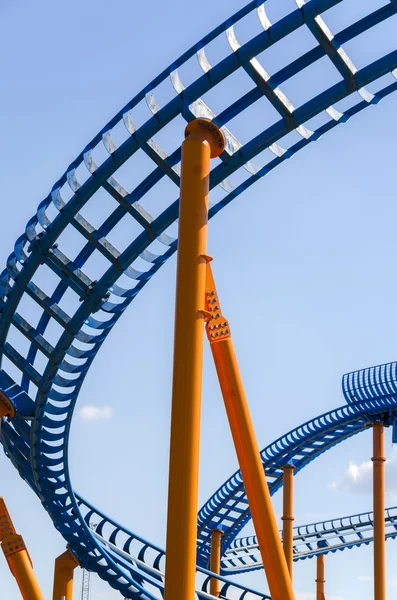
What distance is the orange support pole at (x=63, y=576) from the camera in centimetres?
1238

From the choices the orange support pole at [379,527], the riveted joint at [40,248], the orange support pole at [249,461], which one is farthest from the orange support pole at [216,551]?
the orange support pole at [249,461]

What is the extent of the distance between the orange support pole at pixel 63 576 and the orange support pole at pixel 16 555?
6.16ft

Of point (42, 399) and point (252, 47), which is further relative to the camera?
point (42, 399)

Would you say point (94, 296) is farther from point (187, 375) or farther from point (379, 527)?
point (379, 527)

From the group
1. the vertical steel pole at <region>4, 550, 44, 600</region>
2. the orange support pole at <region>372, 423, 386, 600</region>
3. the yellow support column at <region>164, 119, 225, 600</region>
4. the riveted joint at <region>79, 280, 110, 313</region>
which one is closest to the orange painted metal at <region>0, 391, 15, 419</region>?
the vertical steel pole at <region>4, 550, 44, 600</region>

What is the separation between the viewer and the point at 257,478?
6734mm

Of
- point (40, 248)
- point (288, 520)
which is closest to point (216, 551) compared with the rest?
point (288, 520)

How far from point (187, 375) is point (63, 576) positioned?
25.4 feet

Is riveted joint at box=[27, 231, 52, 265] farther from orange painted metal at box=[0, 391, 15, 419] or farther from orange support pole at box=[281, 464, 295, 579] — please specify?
orange support pole at box=[281, 464, 295, 579]

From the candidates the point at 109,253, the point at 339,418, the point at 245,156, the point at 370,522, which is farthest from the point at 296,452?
the point at 245,156

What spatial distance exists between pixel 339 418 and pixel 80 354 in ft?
26.5

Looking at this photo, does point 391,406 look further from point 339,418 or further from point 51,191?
point 51,191

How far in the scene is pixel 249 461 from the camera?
6.76m

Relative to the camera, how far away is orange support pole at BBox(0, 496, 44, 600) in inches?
409
